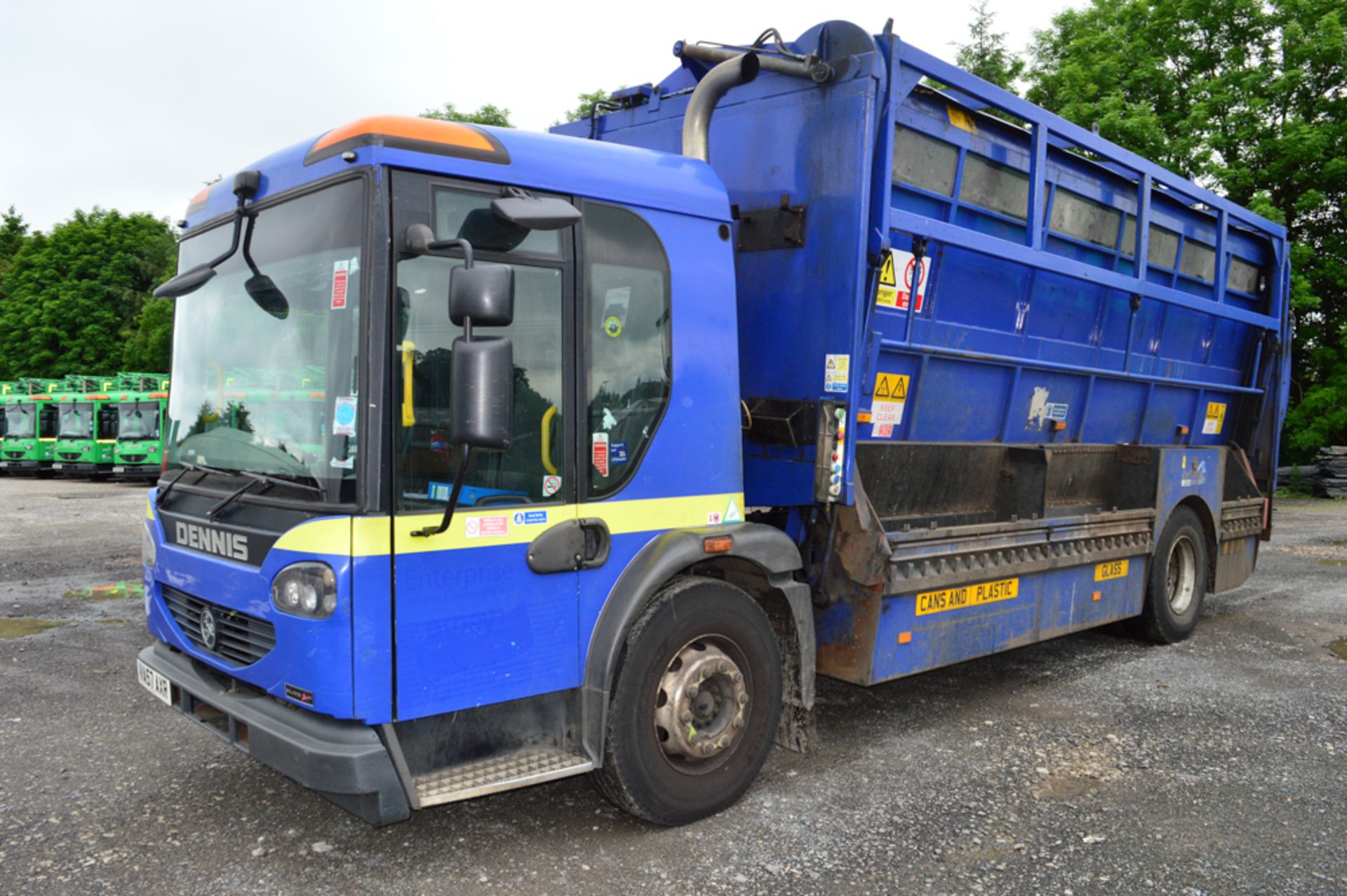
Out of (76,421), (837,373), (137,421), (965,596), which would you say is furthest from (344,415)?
(76,421)

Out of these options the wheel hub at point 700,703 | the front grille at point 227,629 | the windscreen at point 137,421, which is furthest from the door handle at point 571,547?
the windscreen at point 137,421

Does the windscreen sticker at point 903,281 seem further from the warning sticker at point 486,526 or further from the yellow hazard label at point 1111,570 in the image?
the yellow hazard label at point 1111,570

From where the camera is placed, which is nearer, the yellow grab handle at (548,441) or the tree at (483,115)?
the yellow grab handle at (548,441)

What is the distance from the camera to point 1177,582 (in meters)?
7.80

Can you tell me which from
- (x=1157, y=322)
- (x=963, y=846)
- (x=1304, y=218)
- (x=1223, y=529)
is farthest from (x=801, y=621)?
(x=1304, y=218)

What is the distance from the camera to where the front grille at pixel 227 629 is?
3523mm

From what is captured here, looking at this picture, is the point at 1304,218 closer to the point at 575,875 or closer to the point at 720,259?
the point at 720,259

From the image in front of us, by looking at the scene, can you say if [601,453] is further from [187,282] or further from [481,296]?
[187,282]

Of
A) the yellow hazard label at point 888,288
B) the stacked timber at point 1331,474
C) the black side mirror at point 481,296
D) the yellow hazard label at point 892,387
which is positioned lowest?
the stacked timber at point 1331,474

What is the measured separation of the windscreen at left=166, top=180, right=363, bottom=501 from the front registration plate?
0.86m

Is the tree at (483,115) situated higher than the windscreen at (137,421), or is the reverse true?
the tree at (483,115)

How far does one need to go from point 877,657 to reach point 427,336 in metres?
2.76

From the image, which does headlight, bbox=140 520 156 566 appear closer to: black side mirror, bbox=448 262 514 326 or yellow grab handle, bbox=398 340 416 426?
yellow grab handle, bbox=398 340 416 426

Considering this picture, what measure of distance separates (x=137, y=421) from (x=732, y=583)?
2596 cm
